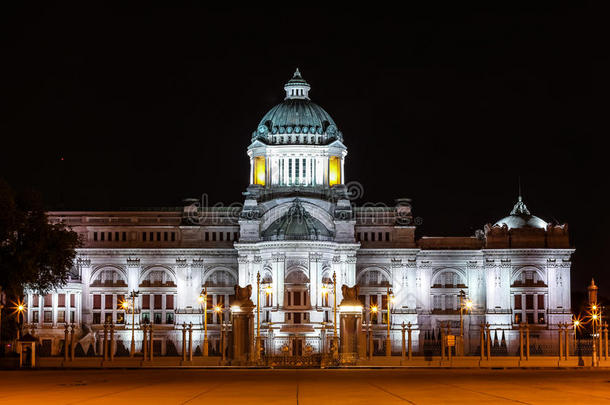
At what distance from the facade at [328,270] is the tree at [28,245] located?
81.1ft

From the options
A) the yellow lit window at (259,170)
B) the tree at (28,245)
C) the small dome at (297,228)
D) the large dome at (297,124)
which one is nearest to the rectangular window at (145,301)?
the small dome at (297,228)

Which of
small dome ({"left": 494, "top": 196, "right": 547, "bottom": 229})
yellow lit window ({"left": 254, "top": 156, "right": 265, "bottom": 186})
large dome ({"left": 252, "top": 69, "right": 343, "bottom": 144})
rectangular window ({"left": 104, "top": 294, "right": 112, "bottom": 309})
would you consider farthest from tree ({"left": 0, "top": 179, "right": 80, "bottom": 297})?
small dome ({"left": 494, "top": 196, "right": 547, "bottom": 229})

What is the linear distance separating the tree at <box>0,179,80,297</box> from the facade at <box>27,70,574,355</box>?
81.1ft

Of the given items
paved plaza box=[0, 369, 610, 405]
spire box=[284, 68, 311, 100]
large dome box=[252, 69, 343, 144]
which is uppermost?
spire box=[284, 68, 311, 100]

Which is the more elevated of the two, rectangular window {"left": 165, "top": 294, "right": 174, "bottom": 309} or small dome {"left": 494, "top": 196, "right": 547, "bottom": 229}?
small dome {"left": 494, "top": 196, "right": 547, "bottom": 229}

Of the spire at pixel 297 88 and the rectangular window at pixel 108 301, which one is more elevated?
the spire at pixel 297 88

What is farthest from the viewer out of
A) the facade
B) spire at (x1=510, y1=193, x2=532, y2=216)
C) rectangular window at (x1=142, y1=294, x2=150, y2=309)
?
spire at (x1=510, y1=193, x2=532, y2=216)

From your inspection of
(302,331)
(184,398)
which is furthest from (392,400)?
(302,331)

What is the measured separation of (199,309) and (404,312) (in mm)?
22771

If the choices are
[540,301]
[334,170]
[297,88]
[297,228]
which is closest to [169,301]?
[297,228]

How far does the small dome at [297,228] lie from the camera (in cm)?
11862

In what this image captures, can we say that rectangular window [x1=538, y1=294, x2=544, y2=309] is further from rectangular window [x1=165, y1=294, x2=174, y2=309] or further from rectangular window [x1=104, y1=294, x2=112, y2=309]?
rectangular window [x1=104, y1=294, x2=112, y2=309]

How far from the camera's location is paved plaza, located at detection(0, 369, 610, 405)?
43.6 meters

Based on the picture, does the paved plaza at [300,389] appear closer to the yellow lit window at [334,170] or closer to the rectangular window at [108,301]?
the rectangular window at [108,301]
